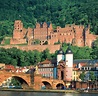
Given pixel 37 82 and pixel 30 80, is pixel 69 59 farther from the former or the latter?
pixel 30 80

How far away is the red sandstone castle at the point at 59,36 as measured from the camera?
130m

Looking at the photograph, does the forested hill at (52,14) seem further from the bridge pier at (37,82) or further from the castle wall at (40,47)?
the bridge pier at (37,82)

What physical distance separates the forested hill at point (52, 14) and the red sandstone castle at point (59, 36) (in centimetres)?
879

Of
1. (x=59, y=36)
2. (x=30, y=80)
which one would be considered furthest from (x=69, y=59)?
(x=59, y=36)

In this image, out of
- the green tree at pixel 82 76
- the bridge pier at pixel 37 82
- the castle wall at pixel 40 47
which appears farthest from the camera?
the castle wall at pixel 40 47

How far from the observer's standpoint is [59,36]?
131875mm

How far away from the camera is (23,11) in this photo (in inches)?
7766

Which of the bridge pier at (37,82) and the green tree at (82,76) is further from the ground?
the green tree at (82,76)


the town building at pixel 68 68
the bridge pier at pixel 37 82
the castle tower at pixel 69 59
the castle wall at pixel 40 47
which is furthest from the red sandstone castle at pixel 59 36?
the bridge pier at pixel 37 82

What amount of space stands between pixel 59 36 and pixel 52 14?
52.8m

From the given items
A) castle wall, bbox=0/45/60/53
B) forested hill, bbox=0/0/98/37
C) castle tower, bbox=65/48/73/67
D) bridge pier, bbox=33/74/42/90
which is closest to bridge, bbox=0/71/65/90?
bridge pier, bbox=33/74/42/90

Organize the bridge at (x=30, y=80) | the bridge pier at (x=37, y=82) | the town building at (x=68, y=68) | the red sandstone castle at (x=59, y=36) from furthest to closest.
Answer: the red sandstone castle at (x=59, y=36)
the town building at (x=68, y=68)
the bridge pier at (x=37, y=82)
the bridge at (x=30, y=80)

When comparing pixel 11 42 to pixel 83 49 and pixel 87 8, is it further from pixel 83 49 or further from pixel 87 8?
pixel 87 8

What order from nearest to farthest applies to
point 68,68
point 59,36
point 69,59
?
point 68,68 < point 69,59 < point 59,36
